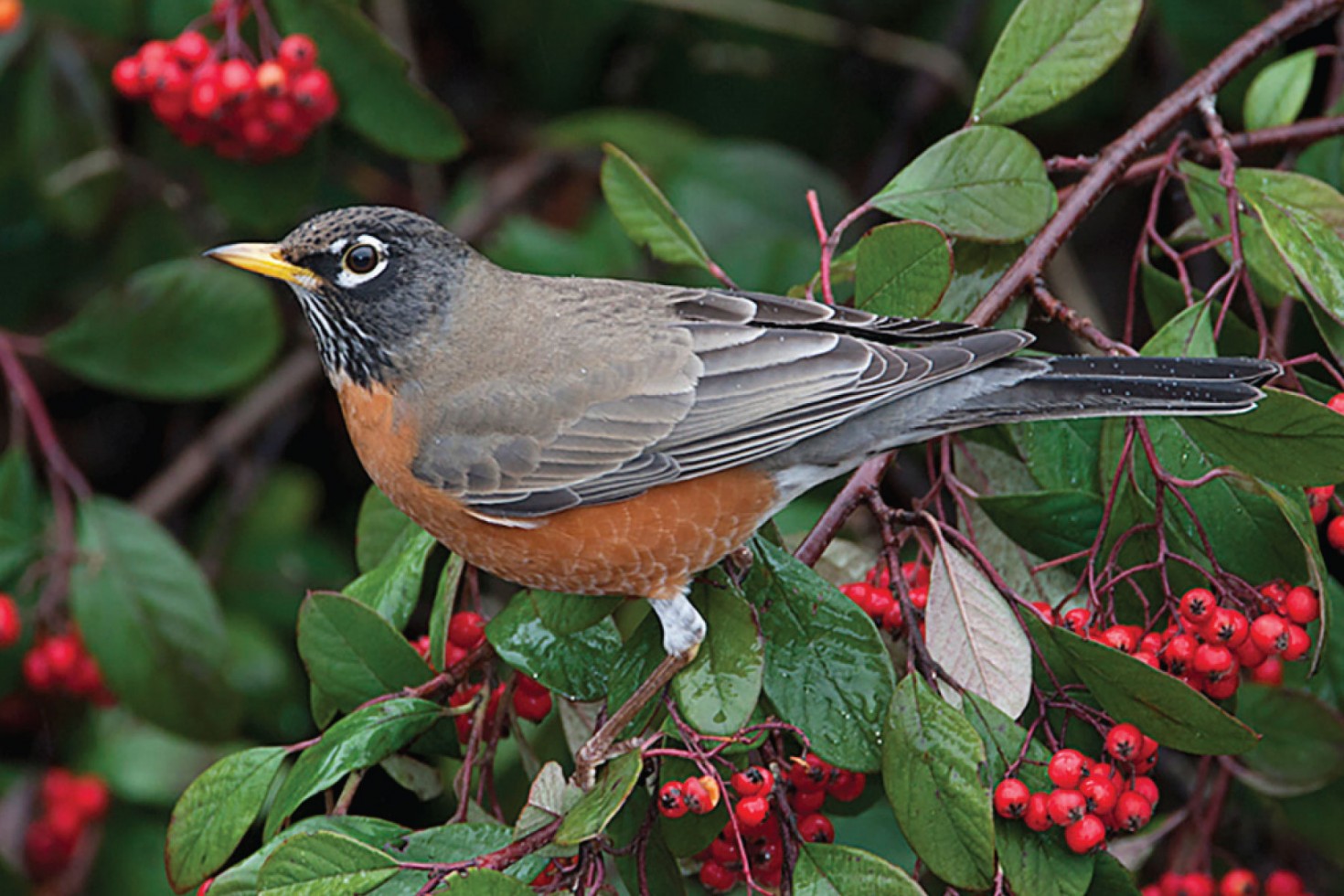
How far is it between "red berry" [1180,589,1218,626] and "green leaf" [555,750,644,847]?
0.82 metres

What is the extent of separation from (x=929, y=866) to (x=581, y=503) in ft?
2.93

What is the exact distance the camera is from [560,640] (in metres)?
2.26

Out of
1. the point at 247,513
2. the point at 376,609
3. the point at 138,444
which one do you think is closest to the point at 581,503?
the point at 376,609

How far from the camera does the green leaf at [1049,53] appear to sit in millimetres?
2496

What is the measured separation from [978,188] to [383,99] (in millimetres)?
1481

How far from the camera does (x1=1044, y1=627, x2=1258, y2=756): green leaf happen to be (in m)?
1.90

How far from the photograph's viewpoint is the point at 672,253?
2.67 metres

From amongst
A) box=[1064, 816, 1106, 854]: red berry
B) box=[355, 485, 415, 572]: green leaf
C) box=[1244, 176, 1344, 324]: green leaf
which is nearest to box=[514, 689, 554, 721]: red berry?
box=[355, 485, 415, 572]: green leaf

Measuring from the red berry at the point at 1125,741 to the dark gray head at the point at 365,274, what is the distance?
4.79ft

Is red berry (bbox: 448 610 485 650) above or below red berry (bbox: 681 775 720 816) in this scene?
below

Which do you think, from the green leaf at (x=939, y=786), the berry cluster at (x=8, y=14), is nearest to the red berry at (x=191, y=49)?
the berry cluster at (x=8, y=14)

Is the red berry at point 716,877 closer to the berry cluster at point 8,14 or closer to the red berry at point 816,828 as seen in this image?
the red berry at point 816,828

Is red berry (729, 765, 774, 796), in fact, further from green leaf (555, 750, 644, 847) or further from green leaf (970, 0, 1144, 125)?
green leaf (970, 0, 1144, 125)

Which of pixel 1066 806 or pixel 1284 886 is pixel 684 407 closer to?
pixel 1066 806
